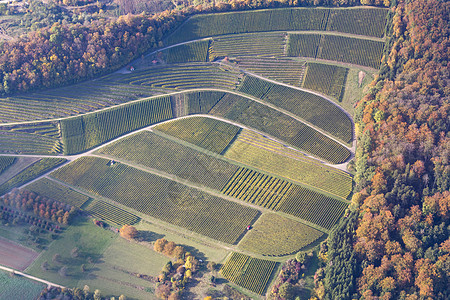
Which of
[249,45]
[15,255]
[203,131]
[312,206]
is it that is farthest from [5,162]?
[312,206]

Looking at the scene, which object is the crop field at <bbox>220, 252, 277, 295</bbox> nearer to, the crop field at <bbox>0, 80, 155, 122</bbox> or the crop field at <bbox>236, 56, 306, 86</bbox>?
the crop field at <bbox>236, 56, 306, 86</bbox>

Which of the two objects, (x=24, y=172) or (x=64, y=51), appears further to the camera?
(x=64, y=51)

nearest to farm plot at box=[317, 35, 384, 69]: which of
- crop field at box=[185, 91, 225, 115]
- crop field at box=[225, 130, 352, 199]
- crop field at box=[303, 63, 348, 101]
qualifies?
crop field at box=[303, 63, 348, 101]

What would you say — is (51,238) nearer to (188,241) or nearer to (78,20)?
(188,241)

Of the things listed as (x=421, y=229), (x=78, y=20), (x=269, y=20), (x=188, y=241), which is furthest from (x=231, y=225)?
(x=78, y=20)

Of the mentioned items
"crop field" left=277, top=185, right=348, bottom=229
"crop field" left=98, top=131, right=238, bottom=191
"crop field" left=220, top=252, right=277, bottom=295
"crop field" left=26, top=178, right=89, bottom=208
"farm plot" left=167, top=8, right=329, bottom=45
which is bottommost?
"crop field" left=220, top=252, right=277, bottom=295
